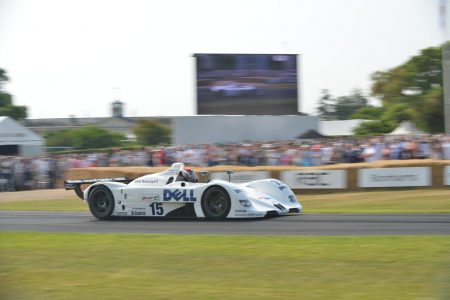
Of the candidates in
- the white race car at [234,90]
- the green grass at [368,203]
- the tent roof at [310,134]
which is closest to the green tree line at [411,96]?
the tent roof at [310,134]

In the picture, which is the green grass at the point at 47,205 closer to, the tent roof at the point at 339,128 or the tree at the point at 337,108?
the tent roof at the point at 339,128

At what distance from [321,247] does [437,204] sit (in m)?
8.07

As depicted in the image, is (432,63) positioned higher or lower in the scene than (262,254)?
higher

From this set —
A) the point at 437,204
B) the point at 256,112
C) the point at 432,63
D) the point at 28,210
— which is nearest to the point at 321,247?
the point at 437,204

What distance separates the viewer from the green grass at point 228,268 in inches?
266

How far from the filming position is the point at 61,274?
26.2 ft

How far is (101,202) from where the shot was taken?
587 inches

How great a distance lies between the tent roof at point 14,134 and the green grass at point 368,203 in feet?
35.1

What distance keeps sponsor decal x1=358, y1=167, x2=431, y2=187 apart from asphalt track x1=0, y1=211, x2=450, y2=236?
19.2 ft

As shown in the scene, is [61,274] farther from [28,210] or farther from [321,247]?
[28,210]

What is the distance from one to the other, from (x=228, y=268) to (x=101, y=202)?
24.5ft

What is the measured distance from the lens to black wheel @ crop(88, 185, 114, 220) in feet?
48.3

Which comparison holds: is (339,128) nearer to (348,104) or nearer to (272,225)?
(272,225)

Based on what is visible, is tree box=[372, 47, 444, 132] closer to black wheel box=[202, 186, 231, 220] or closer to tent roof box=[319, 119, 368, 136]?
tent roof box=[319, 119, 368, 136]
